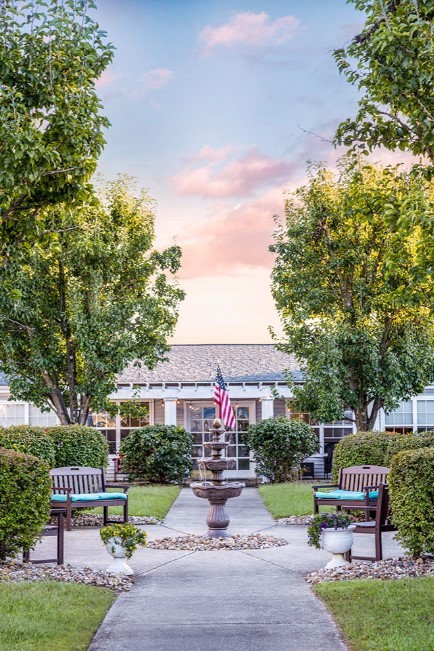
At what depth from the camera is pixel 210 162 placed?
54.5ft

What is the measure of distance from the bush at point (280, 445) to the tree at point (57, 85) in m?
15.3

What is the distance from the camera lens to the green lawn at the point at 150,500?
16.8 metres

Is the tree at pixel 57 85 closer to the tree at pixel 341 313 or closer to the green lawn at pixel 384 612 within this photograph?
the green lawn at pixel 384 612

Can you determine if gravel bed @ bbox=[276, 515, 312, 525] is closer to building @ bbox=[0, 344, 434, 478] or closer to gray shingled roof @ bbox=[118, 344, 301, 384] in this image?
building @ bbox=[0, 344, 434, 478]

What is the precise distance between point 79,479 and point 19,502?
4539 mm

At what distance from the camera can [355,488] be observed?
45.1 feet

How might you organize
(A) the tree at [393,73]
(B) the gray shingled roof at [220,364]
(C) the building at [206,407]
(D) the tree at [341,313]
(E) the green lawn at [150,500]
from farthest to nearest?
(B) the gray shingled roof at [220,364], (C) the building at [206,407], (D) the tree at [341,313], (E) the green lawn at [150,500], (A) the tree at [393,73]

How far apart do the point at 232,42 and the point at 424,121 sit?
5.53m

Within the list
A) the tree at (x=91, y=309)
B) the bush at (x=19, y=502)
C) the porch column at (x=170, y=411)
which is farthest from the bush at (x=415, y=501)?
the porch column at (x=170, y=411)

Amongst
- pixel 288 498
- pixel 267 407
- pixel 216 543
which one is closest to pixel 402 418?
pixel 267 407

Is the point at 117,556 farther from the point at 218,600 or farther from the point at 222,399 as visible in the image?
the point at 222,399

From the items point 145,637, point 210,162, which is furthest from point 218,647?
point 210,162

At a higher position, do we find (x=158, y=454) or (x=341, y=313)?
(x=341, y=313)

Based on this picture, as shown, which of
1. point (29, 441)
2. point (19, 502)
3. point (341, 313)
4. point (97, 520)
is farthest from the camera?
point (341, 313)
